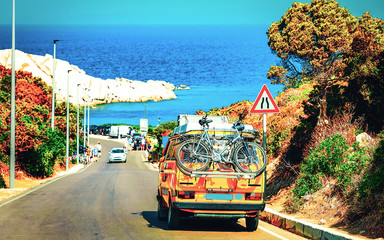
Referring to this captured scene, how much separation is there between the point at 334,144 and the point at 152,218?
499 centimetres

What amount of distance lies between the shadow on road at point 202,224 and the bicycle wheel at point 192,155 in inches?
72.2

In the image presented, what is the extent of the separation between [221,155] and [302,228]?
7.51 feet

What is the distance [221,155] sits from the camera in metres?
10.9

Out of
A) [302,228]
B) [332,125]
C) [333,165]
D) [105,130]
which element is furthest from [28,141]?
[105,130]

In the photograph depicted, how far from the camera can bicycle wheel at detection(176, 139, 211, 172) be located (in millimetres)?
10727

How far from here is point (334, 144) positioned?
12.8 metres

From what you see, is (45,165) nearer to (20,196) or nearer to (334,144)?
(20,196)

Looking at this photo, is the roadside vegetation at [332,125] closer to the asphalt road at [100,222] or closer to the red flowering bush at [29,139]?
the asphalt road at [100,222]

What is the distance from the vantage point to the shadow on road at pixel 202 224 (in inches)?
472

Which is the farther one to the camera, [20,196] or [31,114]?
[31,114]

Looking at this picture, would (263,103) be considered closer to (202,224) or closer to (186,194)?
(202,224)

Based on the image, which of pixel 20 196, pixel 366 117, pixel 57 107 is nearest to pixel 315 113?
pixel 366 117

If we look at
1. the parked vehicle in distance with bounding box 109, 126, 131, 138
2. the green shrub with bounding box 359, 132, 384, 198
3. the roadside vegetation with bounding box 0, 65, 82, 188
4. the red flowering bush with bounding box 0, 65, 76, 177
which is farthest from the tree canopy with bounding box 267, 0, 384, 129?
the parked vehicle in distance with bounding box 109, 126, 131, 138

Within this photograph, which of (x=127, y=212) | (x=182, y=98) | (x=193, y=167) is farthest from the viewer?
(x=182, y=98)
